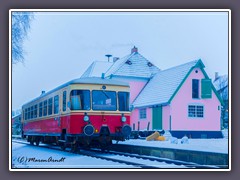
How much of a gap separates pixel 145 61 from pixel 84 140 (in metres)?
1.35

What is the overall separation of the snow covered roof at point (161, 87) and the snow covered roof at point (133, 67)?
12cm

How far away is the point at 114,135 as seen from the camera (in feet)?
22.0

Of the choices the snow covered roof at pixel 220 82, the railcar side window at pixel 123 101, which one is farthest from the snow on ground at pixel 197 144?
the snow covered roof at pixel 220 82

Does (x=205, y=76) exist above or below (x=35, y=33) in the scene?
below

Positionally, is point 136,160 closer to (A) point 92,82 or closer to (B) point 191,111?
(B) point 191,111

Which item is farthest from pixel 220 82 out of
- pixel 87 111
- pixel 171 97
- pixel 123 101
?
pixel 87 111

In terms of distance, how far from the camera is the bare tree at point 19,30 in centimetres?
647

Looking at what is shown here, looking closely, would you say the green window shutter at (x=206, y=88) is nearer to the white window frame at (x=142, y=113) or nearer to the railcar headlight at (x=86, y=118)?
the white window frame at (x=142, y=113)

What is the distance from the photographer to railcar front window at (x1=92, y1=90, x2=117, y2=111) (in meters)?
6.70

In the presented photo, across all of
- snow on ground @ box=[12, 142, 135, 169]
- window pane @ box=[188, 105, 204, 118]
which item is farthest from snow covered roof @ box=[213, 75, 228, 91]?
snow on ground @ box=[12, 142, 135, 169]

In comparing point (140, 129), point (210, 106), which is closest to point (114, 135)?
point (140, 129)

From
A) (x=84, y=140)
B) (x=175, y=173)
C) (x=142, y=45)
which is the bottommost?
(x=175, y=173)

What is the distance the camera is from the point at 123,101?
679 centimetres

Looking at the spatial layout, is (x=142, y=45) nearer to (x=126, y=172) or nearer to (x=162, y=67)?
(x=162, y=67)
